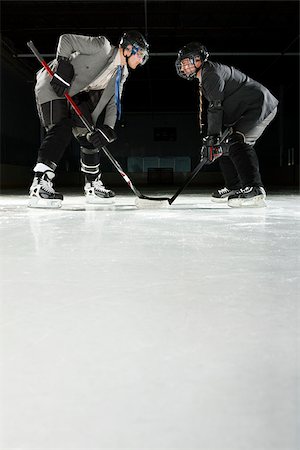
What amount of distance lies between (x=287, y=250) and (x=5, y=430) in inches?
40.8

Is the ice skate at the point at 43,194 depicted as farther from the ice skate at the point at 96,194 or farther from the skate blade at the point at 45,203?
the ice skate at the point at 96,194

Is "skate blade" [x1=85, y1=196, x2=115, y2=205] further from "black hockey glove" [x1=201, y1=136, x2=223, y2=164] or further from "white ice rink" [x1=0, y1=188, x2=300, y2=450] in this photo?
"white ice rink" [x1=0, y1=188, x2=300, y2=450]

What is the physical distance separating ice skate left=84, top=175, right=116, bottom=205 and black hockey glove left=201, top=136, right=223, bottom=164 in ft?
2.60

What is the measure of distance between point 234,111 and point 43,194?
1.16 m

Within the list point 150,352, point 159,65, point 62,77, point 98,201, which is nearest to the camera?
point 150,352

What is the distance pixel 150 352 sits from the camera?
0.57m

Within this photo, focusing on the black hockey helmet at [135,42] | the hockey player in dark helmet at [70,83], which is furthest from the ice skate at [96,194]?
the black hockey helmet at [135,42]

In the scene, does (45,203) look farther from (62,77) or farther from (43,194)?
(62,77)

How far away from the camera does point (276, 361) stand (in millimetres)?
540

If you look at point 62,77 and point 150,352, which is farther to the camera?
point 62,77

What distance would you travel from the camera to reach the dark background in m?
7.21

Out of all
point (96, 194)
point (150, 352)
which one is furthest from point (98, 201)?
point (150, 352)

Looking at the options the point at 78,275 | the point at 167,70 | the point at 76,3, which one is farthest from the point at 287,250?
the point at 167,70

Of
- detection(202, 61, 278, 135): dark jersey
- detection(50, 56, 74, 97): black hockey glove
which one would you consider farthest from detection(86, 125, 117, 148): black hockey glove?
detection(202, 61, 278, 135): dark jersey
